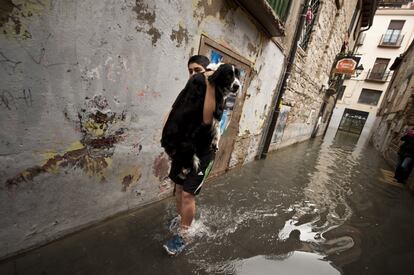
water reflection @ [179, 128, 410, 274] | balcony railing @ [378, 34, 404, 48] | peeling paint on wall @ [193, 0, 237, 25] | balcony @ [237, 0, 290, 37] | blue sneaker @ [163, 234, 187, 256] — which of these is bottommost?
water reflection @ [179, 128, 410, 274]

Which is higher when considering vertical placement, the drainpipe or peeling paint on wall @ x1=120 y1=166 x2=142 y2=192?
the drainpipe

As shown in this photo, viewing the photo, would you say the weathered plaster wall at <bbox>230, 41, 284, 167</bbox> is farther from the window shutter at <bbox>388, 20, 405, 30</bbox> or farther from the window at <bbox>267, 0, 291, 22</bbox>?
the window shutter at <bbox>388, 20, 405, 30</bbox>

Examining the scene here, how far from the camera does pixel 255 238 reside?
2539 mm

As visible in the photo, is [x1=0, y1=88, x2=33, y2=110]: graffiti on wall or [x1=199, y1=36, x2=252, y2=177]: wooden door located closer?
[x1=0, y1=88, x2=33, y2=110]: graffiti on wall

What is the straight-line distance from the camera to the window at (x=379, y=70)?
2545 cm

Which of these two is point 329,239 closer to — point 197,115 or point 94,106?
point 197,115

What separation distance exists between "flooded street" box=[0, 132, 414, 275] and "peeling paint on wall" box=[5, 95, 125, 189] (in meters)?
0.63

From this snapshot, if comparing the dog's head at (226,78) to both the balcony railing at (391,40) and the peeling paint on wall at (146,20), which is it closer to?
the peeling paint on wall at (146,20)

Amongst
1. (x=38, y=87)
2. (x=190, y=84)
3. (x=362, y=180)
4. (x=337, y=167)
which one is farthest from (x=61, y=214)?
(x=337, y=167)

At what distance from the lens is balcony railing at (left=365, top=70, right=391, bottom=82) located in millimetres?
25095

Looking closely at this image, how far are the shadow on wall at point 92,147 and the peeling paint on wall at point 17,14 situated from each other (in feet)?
1.88

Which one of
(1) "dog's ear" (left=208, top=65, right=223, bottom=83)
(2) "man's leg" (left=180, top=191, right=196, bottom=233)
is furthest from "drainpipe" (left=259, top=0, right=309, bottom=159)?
(1) "dog's ear" (left=208, top=65, right=223, bottom=83)

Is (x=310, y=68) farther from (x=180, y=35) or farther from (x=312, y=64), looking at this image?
(x=180, y=35)

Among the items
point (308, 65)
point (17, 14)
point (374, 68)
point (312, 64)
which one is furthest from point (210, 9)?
point (374, 68)
